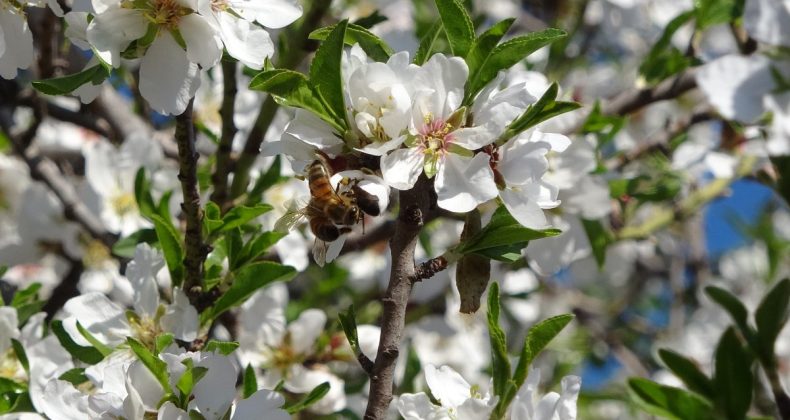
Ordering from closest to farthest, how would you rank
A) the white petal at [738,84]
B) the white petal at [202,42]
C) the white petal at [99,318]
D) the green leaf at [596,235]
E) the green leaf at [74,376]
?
the white petal at [202,42], the green leaf at [74,376], the white petal at [99,318], the white petal at [738,84], the green leaf at [596,235]

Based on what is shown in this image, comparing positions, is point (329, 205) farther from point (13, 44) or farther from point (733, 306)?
point (733, 306)

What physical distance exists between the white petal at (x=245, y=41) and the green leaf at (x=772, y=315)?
817 millimetres

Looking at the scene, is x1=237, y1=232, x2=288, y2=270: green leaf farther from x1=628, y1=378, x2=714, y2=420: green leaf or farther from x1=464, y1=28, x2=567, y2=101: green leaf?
x1=628, y1=378, x2=714, y2=420: green leaf

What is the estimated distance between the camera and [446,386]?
1.34 metres

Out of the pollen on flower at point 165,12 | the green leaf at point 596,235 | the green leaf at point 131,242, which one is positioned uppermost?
the pollen on flower at point 165,12

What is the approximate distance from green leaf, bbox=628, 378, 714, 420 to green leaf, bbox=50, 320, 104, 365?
0.84 m

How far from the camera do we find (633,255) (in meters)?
4.58

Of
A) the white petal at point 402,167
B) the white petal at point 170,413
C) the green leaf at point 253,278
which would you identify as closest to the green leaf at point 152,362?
the white petal at point 170,413

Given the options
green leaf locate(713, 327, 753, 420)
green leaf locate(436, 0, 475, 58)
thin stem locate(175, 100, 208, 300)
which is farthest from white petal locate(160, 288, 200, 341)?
green leaf locate(713, 327, 753, 420)

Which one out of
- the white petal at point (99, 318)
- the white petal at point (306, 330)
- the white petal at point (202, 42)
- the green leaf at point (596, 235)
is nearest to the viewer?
the white petal at point (202, 42)

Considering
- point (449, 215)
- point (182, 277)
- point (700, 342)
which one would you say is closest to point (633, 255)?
point (700, 342)

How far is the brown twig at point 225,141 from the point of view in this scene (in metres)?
1.78

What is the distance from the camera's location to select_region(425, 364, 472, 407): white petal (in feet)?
4.33

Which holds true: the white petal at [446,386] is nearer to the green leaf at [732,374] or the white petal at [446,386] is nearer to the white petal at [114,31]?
the green leaf at [732,374]
